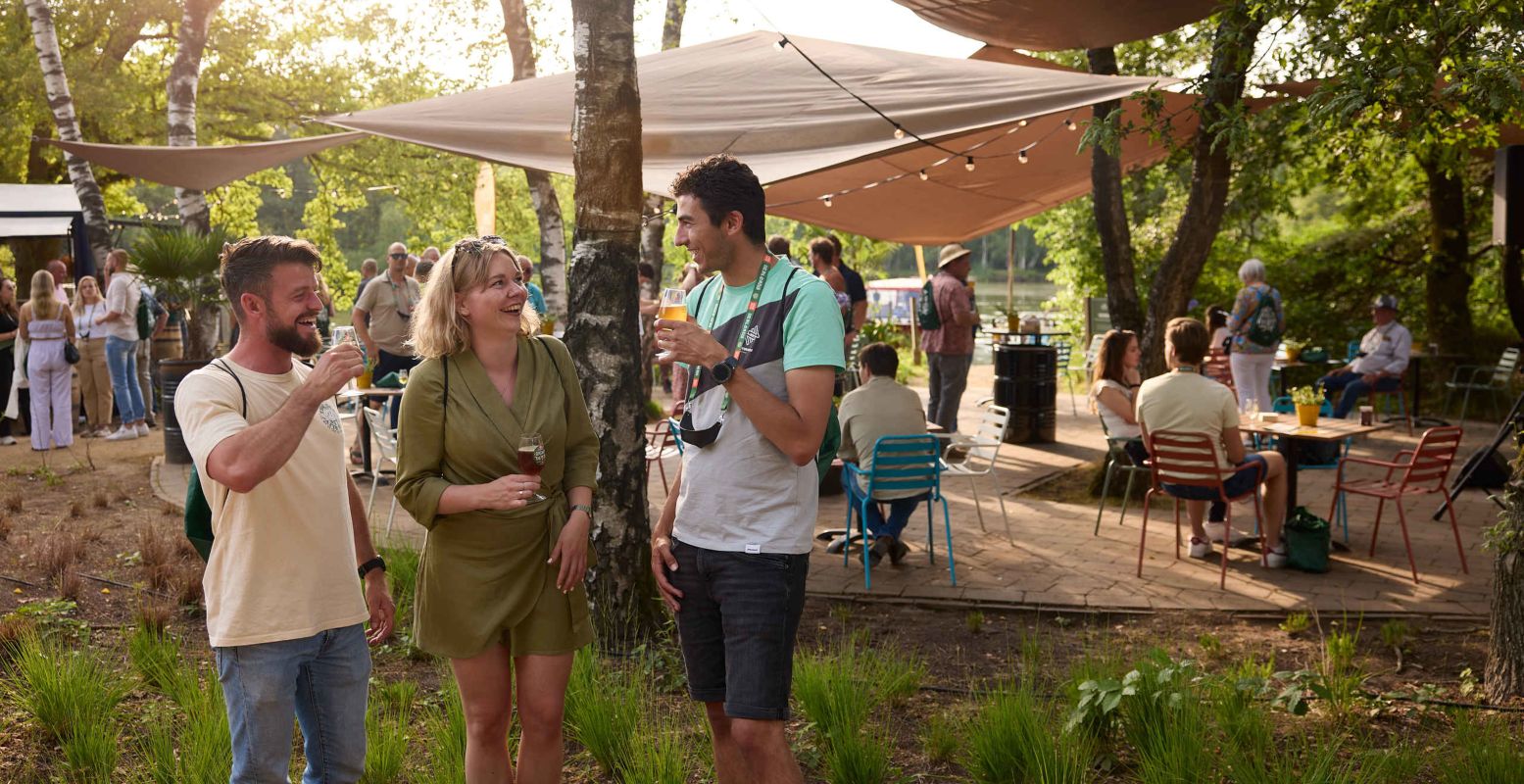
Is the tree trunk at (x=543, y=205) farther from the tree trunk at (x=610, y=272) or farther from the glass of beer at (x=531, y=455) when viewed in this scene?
the glass of beer at (x=531, y=455)

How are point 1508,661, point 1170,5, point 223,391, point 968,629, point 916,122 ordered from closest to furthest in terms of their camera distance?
point 223,391 → point 1508,661 → point 968,629 → point 916,122 → point 1170,5

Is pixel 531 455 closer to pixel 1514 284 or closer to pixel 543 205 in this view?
pixel 543 205

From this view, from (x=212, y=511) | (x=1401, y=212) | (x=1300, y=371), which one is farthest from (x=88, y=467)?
(x=1401, y=212)

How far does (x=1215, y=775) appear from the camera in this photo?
298cm

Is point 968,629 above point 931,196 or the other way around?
the other way around

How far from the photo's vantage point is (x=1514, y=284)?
13.5 m

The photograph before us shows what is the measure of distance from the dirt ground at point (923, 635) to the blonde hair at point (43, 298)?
13.8 feet

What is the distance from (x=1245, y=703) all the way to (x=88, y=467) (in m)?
9.22

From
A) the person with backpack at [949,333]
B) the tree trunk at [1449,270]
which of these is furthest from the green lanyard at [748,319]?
the tree trunk at [1449,270]

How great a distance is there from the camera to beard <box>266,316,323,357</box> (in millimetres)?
2396

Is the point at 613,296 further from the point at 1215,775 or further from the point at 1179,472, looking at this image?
the point at 1179,472

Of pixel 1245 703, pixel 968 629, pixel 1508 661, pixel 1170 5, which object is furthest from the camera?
pixel 1170 5

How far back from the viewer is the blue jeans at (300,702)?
93.0 inches

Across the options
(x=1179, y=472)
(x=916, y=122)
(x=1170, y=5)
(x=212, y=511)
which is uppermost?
(x=1170, y=5)
